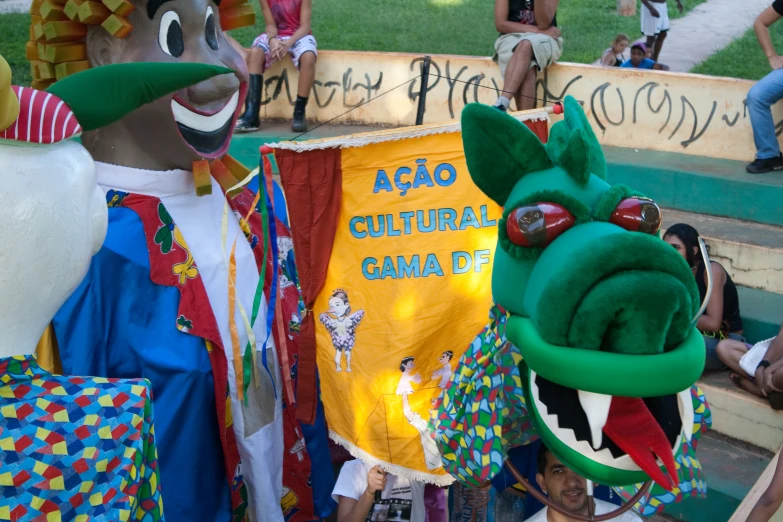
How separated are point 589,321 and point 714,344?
3151 mm

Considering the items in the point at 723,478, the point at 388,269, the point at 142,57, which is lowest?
the point at 723,478

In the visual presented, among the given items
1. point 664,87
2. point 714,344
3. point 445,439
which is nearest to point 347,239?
point 445,439

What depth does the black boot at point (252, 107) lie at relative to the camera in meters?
8.07

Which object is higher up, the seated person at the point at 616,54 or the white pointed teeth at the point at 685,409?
the white pointed teeth at the point at 685,409

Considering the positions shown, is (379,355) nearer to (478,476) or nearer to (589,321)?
(478,476)

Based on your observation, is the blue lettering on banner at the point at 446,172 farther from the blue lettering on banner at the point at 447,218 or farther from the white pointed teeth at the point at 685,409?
the white pointed teeth at the point at 685,409

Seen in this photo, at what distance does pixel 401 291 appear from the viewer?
324 centimetres

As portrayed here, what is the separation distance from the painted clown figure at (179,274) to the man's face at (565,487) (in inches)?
43.9

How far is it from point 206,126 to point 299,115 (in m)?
4.89

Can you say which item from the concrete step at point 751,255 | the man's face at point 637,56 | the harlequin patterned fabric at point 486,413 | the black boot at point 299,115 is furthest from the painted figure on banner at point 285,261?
the man's face at point 637,56

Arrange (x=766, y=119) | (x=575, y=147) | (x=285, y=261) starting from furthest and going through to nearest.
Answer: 1. (x=766, y=119)
2. (x=285, y=261)
3. (x=575, y=147)

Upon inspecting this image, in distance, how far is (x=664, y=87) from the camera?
6.89 metres

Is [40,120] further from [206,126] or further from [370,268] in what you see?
[370,268]

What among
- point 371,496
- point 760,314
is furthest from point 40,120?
point 760,314
